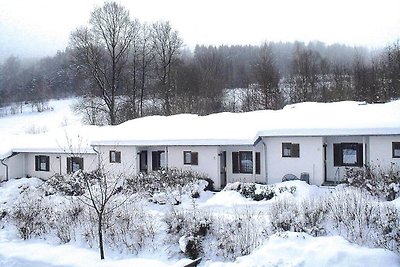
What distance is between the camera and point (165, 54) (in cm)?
4419

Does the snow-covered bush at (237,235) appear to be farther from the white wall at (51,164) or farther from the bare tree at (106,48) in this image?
the bare tree at (106,48)

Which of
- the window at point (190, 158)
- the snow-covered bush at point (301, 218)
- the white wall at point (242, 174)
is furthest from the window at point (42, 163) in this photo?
the snow-covered bush at point (301, 218)

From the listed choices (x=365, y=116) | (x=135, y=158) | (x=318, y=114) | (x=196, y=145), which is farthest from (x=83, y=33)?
(x=365, y=116)

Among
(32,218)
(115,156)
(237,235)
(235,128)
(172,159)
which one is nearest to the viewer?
(237,235)

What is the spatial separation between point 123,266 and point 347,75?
3690 cm

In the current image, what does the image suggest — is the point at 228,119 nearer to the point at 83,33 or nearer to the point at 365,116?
the point at 365,116

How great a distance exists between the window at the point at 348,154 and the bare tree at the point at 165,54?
24.3m

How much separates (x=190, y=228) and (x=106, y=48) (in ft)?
106

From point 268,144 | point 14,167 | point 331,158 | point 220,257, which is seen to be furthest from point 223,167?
point 14,167

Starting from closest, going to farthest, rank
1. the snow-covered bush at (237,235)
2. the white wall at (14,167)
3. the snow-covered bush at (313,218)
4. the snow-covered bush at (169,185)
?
the snow-covered bush at (237,235)
the snow-covered bush at (313,218)
the snow-covered bush at (169,185)
the white wall at (14,167)

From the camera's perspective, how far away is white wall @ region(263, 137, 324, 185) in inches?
777

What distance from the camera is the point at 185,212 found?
582 inches

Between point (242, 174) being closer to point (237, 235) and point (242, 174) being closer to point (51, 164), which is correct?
point (237, 235)

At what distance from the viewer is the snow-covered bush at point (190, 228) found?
40.9 feet
